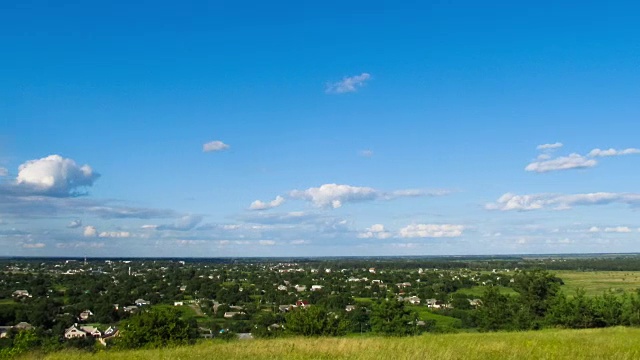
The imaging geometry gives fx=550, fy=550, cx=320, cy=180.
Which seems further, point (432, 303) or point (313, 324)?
point (432, 303)

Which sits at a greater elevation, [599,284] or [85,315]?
[599,284]

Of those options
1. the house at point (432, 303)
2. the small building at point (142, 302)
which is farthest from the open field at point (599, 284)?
the small building at point (142, 302)

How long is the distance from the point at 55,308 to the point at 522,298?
195ft

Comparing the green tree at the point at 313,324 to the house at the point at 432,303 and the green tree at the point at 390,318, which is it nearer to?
the green tree at the point at 390,318

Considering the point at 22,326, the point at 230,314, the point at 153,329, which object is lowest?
the point at 230,314

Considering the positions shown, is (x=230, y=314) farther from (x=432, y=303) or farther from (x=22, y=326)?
(x=432, y=303)

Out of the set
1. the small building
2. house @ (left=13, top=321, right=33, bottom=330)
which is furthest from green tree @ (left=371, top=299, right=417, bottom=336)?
the small building

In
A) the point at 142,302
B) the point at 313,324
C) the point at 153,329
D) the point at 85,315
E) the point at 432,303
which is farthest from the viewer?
the point at 432,303

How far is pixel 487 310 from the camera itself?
49750 millimetres

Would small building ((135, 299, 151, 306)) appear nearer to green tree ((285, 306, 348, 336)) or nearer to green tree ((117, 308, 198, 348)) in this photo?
green tree ((285, 306, 348, 336))

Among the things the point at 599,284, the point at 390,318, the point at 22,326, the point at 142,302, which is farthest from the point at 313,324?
the point at 599,284

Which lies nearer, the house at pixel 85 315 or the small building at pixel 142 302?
the house at pixel 85 315

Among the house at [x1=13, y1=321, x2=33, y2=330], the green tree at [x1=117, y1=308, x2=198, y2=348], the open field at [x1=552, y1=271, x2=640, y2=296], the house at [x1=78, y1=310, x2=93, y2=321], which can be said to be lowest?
the house at [x1=78, y1=310, x2=93, y2=321]

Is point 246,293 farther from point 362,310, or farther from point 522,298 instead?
point 522,298
